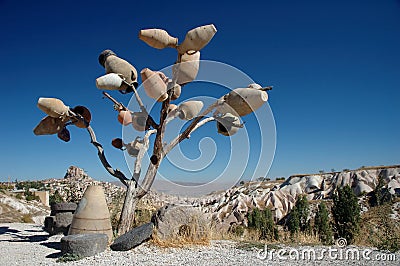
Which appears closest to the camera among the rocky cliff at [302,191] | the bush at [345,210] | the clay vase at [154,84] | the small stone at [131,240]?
the small stone at [131,240]

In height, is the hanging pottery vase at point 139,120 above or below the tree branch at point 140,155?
above

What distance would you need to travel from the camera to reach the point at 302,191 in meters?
42.8

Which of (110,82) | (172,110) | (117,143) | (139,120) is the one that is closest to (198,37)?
(172,110)

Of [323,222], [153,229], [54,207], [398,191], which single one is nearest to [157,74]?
[153,229]

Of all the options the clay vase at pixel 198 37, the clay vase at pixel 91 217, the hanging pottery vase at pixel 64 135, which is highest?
the clay vase at pixel 198 37

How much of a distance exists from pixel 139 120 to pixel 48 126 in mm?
2157

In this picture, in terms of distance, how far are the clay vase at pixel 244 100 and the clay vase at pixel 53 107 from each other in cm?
353

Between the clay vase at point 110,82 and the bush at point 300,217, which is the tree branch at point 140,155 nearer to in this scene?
the clay vase at point 110,82

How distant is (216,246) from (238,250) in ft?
1.60

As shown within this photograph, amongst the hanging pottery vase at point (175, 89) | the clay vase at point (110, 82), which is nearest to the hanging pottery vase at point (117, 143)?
the clay vase at point (110, 82)

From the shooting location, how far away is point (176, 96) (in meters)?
6.66

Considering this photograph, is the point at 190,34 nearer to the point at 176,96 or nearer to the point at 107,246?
the point at 176,96

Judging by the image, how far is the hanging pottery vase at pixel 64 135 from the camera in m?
7.05

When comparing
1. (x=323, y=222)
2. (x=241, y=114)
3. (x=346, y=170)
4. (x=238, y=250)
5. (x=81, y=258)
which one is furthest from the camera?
(x=346, y=170)
